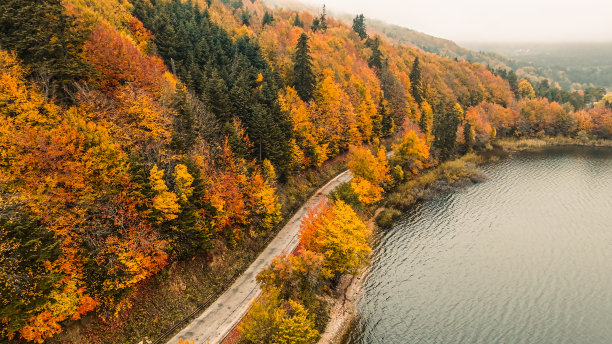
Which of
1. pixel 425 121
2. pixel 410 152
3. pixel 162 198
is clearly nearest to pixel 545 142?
pixel 425 121

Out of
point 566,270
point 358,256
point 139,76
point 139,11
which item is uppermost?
point 139,11

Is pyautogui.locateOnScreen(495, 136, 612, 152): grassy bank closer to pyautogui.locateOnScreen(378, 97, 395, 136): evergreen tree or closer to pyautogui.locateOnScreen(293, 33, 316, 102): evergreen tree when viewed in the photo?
pyautogui.locateOnScreen(378, 97, 395, 136): evergreen tree

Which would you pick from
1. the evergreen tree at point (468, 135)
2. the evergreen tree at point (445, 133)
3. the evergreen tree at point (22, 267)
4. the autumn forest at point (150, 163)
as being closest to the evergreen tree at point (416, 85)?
the evergreen tree at point (468, 135)

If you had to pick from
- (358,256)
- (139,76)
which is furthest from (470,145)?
(139,76)

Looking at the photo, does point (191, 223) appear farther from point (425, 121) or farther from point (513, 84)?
point (513, 84)

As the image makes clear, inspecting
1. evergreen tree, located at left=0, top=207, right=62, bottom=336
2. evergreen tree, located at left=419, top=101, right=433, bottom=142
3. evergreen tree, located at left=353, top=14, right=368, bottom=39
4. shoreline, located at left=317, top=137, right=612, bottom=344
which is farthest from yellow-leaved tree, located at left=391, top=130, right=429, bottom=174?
evergreen tree, located at left=353, top=14, right=368, bottom=39

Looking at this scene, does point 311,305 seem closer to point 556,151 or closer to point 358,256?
point 358,256

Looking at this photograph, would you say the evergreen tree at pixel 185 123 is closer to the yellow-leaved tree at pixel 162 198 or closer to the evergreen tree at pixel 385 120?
the yellow-leaved tree at pixel 162 198
